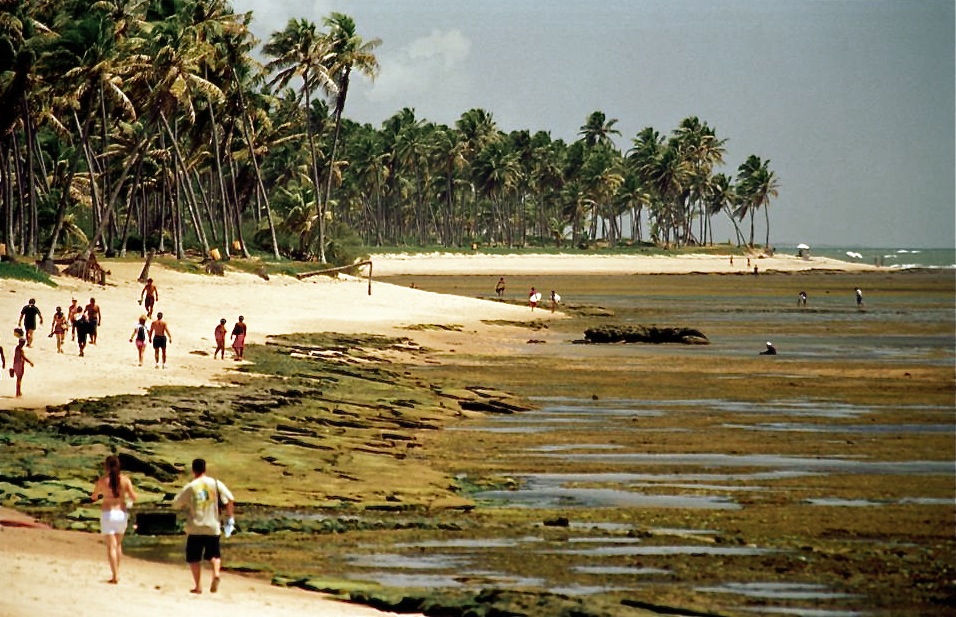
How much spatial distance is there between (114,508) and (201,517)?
3.12 feet

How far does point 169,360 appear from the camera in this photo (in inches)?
1423

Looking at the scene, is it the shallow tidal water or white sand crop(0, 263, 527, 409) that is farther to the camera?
white sand crop(0, 263, 527, 409)

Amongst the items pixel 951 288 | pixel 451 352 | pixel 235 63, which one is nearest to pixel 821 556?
pixel 451 352

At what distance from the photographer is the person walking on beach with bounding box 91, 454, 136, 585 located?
15.1 metres

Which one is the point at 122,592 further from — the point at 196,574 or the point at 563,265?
the point at 563,265

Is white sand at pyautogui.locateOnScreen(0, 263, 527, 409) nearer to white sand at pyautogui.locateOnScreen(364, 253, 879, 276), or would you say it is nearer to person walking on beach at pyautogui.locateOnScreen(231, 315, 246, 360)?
person walking on beach at pyautogui.locateOnScreen(231, 315, 246, 360)

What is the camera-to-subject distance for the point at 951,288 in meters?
121

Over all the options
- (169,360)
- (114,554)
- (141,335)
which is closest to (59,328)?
(141,335)

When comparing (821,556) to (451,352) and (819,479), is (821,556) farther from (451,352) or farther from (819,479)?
(451,352)

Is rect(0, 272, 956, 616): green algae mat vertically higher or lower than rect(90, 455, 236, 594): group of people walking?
lower

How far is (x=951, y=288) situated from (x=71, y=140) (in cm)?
7339

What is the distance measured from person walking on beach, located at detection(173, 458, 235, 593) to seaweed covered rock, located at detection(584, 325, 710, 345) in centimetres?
3896

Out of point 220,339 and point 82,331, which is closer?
point 82,331

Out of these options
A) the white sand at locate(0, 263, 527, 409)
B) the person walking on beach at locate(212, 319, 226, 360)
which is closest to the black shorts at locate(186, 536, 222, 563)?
the white sand at locate(0, 263, 527, 409)
